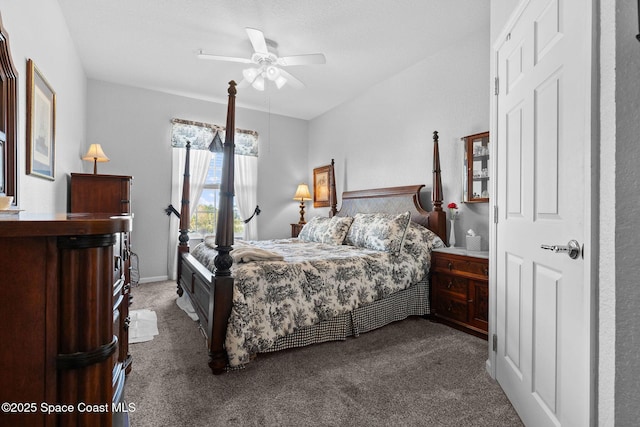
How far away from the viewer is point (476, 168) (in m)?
3.12

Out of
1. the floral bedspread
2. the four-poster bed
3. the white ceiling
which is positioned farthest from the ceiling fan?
the floral bedspread

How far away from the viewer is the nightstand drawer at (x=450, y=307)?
277 cm

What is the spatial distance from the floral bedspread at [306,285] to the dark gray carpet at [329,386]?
9.3 inches

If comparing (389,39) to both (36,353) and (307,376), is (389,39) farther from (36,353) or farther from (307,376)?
(36,353)

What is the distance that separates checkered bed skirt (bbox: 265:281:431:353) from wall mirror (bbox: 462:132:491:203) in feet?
3.23

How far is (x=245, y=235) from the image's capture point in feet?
17.7

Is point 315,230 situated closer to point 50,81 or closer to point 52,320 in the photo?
point 50,81

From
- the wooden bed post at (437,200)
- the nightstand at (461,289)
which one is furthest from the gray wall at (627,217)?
the wooden bed post at (437,200)

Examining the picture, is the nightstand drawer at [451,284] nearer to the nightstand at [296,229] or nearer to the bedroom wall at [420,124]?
the bedroom wall at [420,124]

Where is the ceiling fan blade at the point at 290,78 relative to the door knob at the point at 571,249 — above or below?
above

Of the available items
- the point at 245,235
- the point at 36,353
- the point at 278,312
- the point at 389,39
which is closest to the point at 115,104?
the point at 245,235

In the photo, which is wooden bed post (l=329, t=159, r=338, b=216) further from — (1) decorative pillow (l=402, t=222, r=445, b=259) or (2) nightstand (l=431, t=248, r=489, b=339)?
(2) nightstand (l=431, t=248, r=489, b=339)

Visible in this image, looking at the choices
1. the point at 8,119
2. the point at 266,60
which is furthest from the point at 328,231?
the point at 8,119

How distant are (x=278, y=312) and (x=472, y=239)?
74.6 inches
